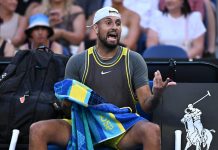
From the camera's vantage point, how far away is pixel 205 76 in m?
5.41

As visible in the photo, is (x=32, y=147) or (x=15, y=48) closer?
(x=32, y=147)

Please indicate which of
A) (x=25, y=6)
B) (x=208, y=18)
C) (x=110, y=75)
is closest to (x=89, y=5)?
(x=25, y=6)

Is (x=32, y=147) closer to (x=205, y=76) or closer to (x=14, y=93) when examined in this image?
(x=14, y=93)

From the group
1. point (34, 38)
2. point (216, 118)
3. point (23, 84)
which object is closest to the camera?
point (216, 118)

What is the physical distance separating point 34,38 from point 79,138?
2822 millimetres

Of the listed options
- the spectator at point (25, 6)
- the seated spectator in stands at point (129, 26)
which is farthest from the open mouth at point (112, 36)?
the spectator at point (25, 6)

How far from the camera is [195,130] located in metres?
4.75

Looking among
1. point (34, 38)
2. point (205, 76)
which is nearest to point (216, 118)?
point (205, 76)

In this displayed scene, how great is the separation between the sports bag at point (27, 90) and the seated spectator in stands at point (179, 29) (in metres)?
2.33

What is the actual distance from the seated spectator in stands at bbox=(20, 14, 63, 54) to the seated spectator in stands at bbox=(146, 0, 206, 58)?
1101 mm

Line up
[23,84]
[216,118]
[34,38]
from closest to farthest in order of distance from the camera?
[216,118], [23,84], [34,38]

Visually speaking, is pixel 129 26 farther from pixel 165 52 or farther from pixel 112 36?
pixel 112 36

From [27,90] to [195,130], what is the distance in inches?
52.3

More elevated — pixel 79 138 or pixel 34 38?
pixel 34 38
